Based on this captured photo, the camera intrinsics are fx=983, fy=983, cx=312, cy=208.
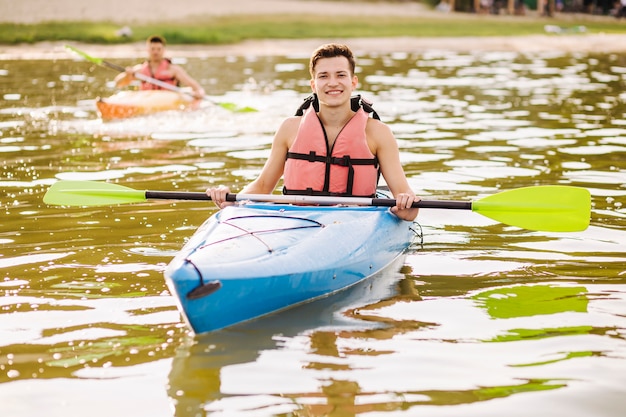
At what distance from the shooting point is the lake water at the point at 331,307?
3.64 meters

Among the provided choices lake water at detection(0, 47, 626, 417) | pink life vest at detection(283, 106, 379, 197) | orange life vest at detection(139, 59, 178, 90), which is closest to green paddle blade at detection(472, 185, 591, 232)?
lake water at detection(0, 47, 626, 417)

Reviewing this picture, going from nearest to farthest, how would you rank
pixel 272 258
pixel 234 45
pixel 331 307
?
1. pixel 272 258
2. pixel 331 307
3. pixel 234 45

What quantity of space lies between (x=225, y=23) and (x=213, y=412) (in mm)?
28106

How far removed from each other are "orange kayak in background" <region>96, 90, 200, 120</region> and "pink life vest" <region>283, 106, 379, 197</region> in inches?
253

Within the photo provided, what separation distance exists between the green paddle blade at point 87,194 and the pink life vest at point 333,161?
0.97m

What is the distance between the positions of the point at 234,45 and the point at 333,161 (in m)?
20.6

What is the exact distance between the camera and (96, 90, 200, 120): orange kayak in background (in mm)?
11445

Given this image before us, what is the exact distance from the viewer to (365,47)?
25500mm

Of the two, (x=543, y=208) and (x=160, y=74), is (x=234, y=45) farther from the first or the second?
(x=543, y=208)

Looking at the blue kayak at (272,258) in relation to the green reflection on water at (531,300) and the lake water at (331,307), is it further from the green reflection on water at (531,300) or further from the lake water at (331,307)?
the green reflection on water at (531,300)

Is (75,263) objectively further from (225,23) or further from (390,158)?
(225,23)

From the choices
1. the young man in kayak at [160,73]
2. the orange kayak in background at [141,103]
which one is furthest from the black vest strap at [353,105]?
the young man in kayak at [160,73]

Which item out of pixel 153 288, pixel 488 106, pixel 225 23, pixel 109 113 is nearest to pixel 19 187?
pixel 153 288

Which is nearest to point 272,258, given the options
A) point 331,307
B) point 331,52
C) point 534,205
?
point 331,307
